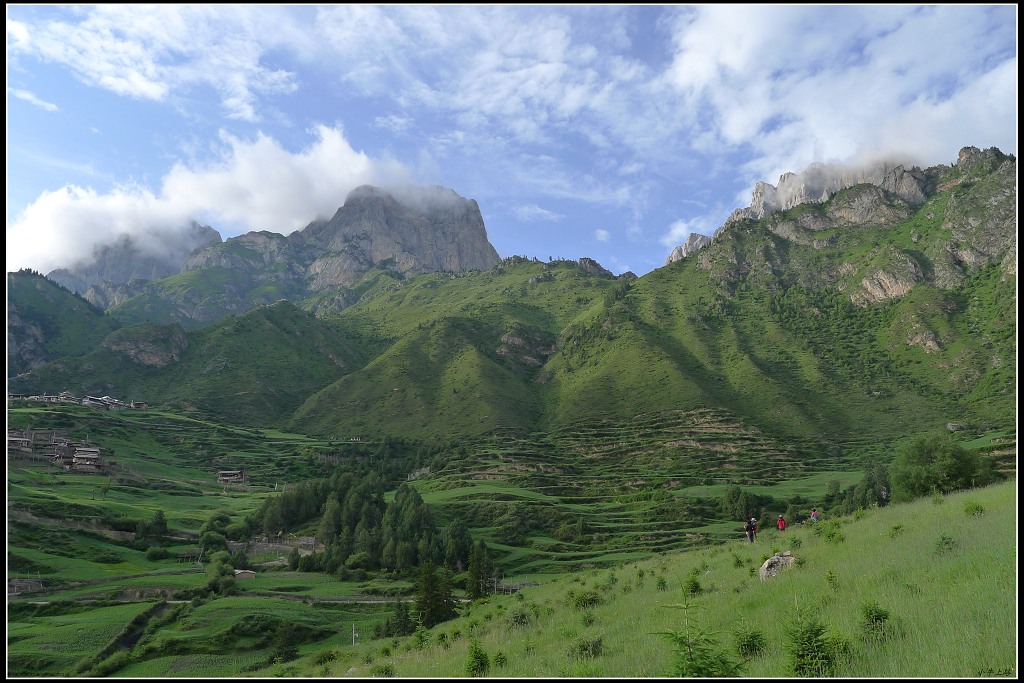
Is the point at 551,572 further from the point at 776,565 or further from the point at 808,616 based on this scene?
the point at 808,616

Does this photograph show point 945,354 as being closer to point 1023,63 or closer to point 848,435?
point 848,435

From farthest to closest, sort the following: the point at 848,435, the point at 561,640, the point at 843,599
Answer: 1. the point at 848,435
2. the point at 561,640
3. the point at 843,599

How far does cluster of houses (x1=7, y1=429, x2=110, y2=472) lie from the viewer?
4808 inches

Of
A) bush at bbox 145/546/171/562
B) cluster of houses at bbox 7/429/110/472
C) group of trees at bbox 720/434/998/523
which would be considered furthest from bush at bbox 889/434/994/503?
cluster of houses at bbox 7/429/110/472

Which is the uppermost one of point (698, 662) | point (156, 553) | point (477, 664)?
point (698, 662)

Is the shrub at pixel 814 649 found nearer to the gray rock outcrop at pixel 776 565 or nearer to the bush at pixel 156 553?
the gray rock outcrop at pixel 776 565

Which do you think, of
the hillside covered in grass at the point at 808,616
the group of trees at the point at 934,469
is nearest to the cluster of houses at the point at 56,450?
the hillside covered in grass at the point at 808,616

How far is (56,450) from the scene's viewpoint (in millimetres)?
129250

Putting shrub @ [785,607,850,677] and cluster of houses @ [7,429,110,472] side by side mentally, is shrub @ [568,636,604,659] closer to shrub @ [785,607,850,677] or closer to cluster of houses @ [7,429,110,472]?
shrub @ [785,607,850,677]

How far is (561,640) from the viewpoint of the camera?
19.3 metres

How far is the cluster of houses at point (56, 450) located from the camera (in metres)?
122

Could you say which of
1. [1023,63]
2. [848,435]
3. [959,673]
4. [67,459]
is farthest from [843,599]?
[848,435]

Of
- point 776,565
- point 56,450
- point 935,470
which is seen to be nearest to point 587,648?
point 776,565

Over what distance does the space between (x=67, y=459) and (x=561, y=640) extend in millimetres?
151733
